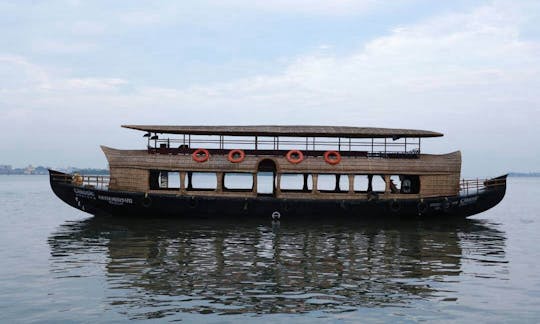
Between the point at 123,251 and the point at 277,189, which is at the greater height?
the point at 277,189

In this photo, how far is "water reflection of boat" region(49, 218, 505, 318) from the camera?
38.0 ft

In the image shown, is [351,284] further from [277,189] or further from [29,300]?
[277,189]

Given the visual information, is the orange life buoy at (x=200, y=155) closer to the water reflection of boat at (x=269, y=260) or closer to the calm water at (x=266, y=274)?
the water reflection of boat at (x=269, y=260)

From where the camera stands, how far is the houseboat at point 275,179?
25.3 m

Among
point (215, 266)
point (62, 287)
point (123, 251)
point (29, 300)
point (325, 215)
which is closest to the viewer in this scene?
point (29, 300)

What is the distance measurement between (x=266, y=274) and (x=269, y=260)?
203 cm

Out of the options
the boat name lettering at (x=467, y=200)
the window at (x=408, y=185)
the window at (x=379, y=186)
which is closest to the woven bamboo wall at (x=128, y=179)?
the window at (x=379, y=186)

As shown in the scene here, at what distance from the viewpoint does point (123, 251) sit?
694 inches

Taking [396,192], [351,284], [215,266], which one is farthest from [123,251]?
[396,192]

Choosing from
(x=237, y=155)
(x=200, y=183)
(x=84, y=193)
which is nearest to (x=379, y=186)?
(x=200, y=183)

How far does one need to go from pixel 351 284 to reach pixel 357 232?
1000 cm

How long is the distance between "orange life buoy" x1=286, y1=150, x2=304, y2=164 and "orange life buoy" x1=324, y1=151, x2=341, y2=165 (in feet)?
4.21

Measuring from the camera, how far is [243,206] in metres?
25.2

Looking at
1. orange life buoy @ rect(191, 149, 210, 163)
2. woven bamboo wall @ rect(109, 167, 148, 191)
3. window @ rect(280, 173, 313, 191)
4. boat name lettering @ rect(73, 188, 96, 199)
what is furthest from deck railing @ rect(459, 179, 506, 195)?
boat name lettering @ rect(73, 188, 96, 199)
